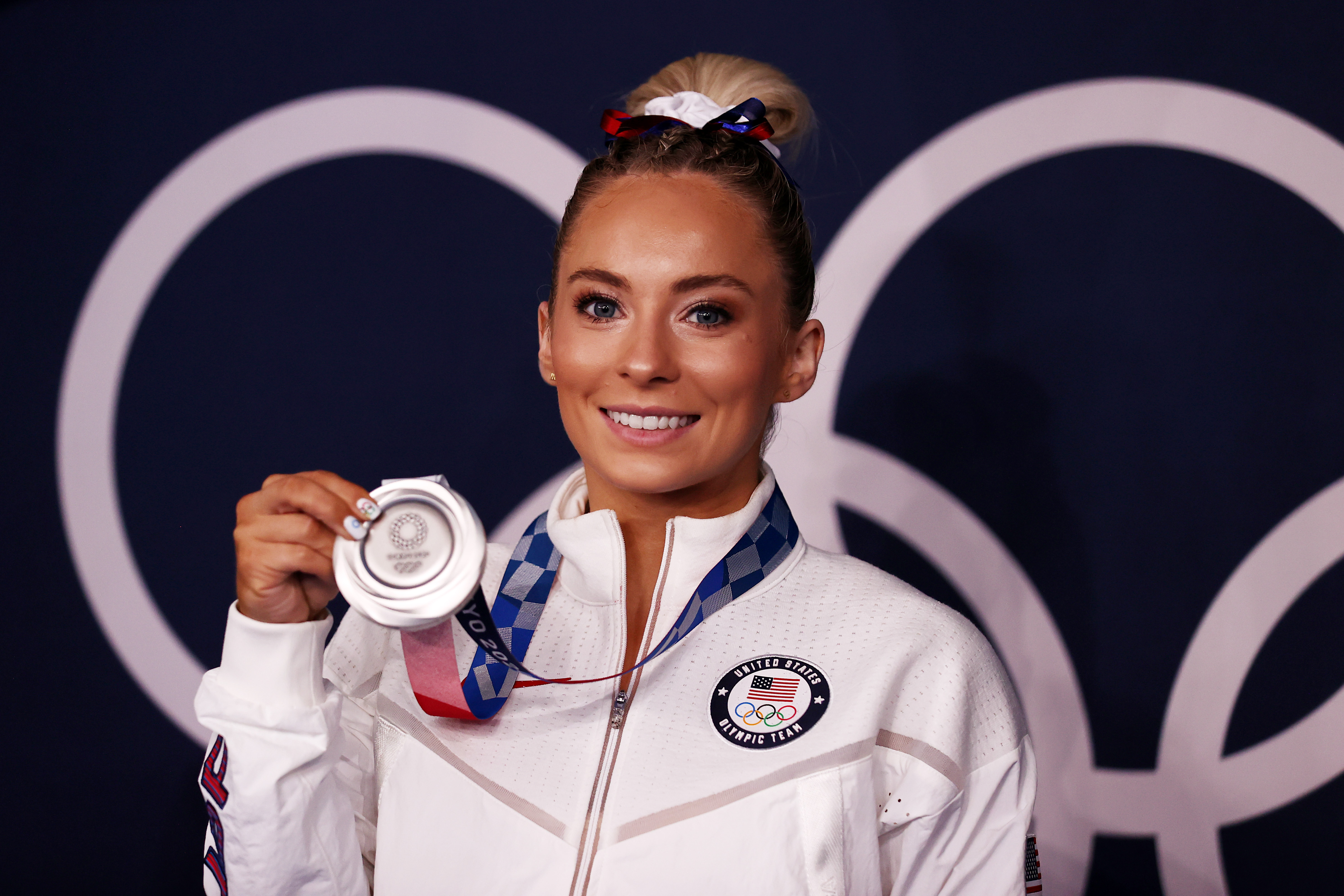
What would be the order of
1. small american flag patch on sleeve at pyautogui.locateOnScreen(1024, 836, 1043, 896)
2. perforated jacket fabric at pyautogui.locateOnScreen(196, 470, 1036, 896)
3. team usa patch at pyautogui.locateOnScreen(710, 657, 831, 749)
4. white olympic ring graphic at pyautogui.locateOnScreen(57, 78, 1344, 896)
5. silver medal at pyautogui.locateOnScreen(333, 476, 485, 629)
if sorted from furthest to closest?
white olympic ring graphic at pyautogui.locateOnScreen(57, 78, 1344, 896) → small american flag patch on sleeve at pyautogui.locateOnScreen(1024, 836, 1043, 896) → team usa patch at pyautogui.locateOnScreen(710, 657, 831, 749) → perforated jacket fabric at pyautogui.locateOnScreen(196, 470, 1036, 896) → silver medal at pyautogui.locateOnScreen(333, 476, 485, 629)

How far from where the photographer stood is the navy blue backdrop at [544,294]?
206 centimetres

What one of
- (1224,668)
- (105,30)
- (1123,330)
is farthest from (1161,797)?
(105,30)

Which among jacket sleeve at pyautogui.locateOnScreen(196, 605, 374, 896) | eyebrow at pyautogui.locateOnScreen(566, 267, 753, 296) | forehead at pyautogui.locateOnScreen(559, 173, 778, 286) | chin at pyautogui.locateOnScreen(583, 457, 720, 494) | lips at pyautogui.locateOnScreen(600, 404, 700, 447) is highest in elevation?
forehead at pyautogui.locateOnScreen(559, 173, 778, 286)

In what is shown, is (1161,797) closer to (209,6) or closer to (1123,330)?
(1123,330)

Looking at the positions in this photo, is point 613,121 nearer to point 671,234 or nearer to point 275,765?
point 671,234

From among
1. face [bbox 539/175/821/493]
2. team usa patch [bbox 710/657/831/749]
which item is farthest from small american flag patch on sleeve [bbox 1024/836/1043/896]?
face [bbox 539/175/821/493]

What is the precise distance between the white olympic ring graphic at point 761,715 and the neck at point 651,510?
0.60 feet

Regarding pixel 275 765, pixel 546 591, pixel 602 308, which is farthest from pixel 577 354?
pixel 275 765

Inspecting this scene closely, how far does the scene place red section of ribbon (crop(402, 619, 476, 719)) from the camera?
120 cm

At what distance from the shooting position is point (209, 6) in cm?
233

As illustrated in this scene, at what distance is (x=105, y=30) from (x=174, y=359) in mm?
739

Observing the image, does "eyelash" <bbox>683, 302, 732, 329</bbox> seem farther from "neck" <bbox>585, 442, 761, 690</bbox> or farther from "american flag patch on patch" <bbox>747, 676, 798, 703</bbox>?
"american flag patch on patch" <bbox>747, 676, 798, 703</bbox>

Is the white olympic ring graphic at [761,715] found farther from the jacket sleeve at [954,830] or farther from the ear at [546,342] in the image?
the ear at [546,342]

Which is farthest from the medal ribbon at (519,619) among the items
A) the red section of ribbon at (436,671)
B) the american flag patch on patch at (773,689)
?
the american flag patch on patch at (773,689)
